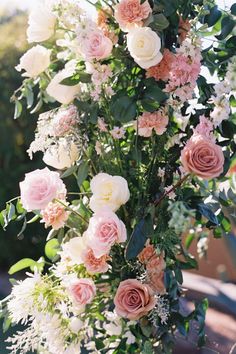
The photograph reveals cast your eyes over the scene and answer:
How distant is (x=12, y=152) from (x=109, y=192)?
450 centimetres

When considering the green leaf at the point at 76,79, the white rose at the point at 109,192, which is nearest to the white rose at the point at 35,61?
the green leaf at the point at 76,79

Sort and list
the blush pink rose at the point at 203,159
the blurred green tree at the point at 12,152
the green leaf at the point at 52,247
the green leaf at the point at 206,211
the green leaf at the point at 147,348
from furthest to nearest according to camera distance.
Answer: the blurred green tree at the point at 12,152 → the green leaf at the point at 52,247 → the green leaf at the point at 147,348 → the green leaf at the point at 206,211 → the blush pink rose at the point at 203,159

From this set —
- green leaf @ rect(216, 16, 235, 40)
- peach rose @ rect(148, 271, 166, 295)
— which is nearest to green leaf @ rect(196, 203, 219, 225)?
peach rose @ rect(148, 271, 166, 295)

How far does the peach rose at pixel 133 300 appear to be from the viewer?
178 cm

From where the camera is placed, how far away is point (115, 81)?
72.2 inches

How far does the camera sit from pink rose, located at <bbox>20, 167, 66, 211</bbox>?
1754 mm

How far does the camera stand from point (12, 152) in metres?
6.12

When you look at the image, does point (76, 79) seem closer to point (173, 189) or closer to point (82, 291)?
point (173, 189)

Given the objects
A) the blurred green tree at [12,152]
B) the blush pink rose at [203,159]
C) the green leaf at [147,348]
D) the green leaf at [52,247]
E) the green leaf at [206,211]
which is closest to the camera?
the blush pink rose at [203,159]

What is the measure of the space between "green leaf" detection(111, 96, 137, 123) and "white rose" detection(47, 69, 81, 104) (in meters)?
0.18

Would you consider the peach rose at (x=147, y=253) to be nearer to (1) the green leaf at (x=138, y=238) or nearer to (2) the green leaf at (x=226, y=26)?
(1) the green leaf at (x=138, y=238)

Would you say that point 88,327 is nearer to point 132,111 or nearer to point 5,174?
point 132,111

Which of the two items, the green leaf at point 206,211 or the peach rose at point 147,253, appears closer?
the green leaf at point 206,211

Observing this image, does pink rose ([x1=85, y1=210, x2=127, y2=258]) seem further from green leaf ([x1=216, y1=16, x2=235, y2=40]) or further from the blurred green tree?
the blurred green tree
